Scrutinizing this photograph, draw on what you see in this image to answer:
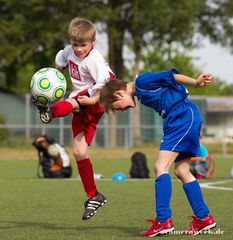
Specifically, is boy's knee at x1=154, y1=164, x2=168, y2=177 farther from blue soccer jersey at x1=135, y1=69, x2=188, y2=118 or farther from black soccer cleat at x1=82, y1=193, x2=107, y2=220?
black soccer cleat at x1=82, y1=193, x2=107, y2=220

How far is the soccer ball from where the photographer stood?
881 cm

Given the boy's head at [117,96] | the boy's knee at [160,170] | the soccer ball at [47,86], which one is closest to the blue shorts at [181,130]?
the boy's knee at [160,170]

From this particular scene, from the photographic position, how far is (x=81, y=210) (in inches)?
424

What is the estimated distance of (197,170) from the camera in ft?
58.4

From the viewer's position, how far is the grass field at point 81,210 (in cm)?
840

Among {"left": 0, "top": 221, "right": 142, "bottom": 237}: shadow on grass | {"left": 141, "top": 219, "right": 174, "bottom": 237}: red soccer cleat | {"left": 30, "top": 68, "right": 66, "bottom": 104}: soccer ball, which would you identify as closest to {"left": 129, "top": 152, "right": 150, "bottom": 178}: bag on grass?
{"left": 0, "top": 221, "right": 142, "bottom": 237}: shadow on grass

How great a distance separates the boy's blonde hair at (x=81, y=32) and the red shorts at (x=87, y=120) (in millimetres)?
843

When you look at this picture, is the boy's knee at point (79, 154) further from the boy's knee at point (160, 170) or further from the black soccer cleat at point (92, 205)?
the boy's knee at point (160, 170)

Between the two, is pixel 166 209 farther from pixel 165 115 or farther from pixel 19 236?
pixel 19 236

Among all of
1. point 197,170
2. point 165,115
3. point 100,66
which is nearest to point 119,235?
point 165,115

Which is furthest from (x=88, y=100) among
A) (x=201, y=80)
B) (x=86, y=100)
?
(x=201, y=80)

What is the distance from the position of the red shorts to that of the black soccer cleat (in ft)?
2.23

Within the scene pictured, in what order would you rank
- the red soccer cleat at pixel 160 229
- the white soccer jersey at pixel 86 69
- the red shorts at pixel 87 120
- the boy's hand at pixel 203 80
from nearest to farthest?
the boy's hand at pixel 203 80 < the red soccer cleat at pixel 160 229 < the white soccer jersey at pixel 86 69 < the red shorts at pixel 87 120

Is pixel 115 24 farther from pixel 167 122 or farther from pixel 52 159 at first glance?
pixel 167 122
